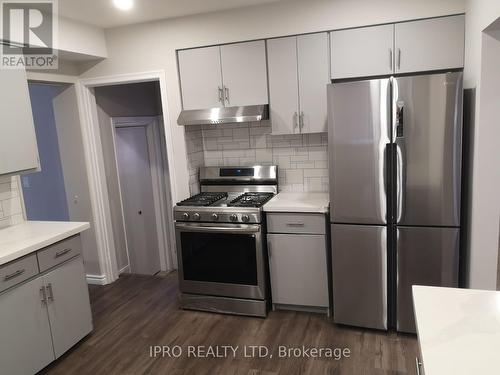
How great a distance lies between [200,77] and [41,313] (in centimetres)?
225

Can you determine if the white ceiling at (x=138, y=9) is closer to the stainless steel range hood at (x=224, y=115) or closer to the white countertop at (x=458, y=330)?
the stainless steel range hood at (x=224, y=115)

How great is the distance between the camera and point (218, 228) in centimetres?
319

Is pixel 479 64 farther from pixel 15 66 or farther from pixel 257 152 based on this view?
pixel 15 66

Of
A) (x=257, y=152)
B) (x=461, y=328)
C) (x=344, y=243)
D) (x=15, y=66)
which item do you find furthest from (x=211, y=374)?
(x=15, y=66)

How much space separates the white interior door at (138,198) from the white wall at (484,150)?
335 cm

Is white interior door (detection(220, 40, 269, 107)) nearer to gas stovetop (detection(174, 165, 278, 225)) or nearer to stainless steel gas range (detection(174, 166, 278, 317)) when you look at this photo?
gas stovetop (detection(174, 165, 278, 225))

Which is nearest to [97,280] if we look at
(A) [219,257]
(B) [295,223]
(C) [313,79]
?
(A) [219,257]

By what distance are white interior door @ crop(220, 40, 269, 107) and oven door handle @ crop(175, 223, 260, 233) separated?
1.08 meters

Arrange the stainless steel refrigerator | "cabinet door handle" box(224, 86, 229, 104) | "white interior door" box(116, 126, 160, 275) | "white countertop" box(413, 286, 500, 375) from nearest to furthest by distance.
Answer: "white countertop" box(413, 286, 500, 375)
the stainless steel refrigerator
"cabinet door handle" box(224, 86, 229, 104)
"white interior door" box(116, 126, 160, 275)

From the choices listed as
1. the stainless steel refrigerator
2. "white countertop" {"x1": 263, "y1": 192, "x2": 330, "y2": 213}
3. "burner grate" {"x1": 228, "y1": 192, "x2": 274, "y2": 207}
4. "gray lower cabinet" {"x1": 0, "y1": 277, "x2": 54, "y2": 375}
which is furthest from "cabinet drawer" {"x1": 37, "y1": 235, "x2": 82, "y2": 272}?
the stainless steel refrigerator

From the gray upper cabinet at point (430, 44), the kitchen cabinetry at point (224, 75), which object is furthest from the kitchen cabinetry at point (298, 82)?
the gray upper cabinet at point (430, 44)

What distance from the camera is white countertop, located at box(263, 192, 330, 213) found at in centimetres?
301

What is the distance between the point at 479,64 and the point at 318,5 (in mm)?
1307

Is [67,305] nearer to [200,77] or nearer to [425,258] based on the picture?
[200,77]
